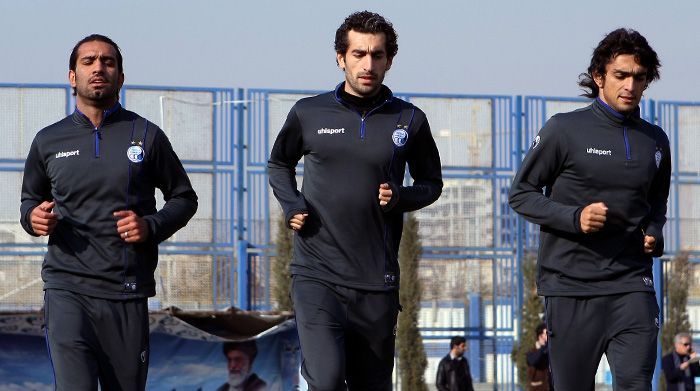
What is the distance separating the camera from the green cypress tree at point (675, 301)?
23.7 meters

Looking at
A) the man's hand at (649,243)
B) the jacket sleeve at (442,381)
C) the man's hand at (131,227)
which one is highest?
the man's hand at (131,227)

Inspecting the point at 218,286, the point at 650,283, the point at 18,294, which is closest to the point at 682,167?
the point at 218,286

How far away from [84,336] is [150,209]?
2.66ft

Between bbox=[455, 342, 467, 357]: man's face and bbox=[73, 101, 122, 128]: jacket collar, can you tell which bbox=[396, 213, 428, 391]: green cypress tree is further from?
bbox=[73, 101, 122, 128]: jacket collar

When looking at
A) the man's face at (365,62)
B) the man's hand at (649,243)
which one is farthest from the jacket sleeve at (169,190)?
the man's hand at (649,243)

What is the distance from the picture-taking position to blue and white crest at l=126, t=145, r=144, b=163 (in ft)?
24.4

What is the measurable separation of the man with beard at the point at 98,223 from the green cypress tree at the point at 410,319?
15.5m

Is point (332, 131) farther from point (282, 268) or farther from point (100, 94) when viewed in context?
point (282, 268)

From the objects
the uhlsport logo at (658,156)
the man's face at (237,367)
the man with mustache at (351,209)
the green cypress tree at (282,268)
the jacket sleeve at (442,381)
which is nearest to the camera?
the man with mustache at (351,209)

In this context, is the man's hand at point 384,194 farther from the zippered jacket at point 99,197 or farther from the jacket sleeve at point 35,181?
the jacket sleeve at point 35,181

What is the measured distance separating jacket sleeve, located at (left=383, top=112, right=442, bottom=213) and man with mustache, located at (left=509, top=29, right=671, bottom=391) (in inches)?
18.4

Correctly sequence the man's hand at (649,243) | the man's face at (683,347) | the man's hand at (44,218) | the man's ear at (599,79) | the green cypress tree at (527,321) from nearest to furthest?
the man's hand at (44,218)
the man's hand at (649,243)
the man's ear at (599,79)
the man's face at (683,347)
the green cypress tree at (527,321)

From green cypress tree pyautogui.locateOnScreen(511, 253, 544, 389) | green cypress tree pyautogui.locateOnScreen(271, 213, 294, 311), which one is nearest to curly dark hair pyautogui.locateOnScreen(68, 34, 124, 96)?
green cypress tree pyautogui.locateOnScreen(271, 213, 294, 311)

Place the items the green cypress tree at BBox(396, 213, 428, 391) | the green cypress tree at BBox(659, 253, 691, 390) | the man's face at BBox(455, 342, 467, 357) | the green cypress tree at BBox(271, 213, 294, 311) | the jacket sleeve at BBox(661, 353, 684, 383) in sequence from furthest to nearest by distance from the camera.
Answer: the green cypress tree at BBox(659, 253, 691, 390), the green cypress tree at BBox(396, 213, 428, 391), the green cypress tree at BBox(271, 213, 294, 311), the man's face at BBox(455, 342, 467, 357), the jacket sleeve at BBox(661, 353, 684, 383)
